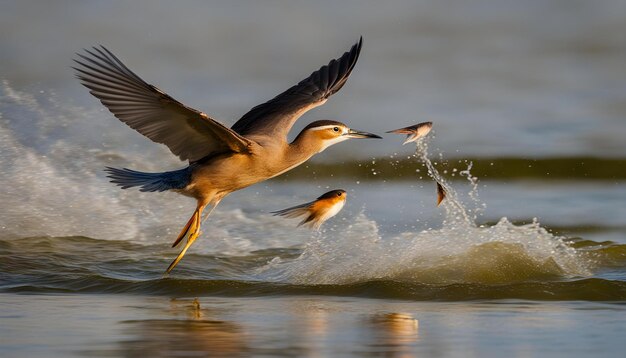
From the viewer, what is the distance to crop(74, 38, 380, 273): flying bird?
26.2 ft

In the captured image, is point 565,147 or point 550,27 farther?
point 550,27

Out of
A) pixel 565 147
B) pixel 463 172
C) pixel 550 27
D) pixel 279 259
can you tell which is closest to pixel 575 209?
pixel 463 172

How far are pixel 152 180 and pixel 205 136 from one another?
0.66 m

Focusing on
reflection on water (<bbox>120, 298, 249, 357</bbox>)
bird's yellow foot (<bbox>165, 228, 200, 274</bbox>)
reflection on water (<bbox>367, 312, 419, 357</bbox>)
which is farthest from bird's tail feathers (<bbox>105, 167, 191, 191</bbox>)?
reflection on water (<bbox>367, 312, 419, 357</bbox>)

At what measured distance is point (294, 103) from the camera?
937cm

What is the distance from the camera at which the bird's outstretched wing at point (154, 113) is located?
7.85 meters

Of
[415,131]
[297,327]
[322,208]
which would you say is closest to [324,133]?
[322,208]

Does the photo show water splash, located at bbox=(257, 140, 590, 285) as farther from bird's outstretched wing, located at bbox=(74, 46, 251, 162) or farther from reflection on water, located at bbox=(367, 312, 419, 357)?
reflection on water, located at bbox=(367, 312, 419, 357)

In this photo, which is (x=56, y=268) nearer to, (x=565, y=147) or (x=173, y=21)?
(x=565, y=147)

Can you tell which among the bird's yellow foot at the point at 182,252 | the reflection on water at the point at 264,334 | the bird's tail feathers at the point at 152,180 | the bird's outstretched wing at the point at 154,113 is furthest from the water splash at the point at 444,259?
the reflection on water at the point at 264,334

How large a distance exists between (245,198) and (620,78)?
21.5 ft

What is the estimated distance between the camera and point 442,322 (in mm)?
6703

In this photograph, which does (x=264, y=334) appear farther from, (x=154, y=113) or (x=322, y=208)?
(x=322, y=208)

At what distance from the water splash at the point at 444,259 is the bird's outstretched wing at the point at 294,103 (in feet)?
2.81
